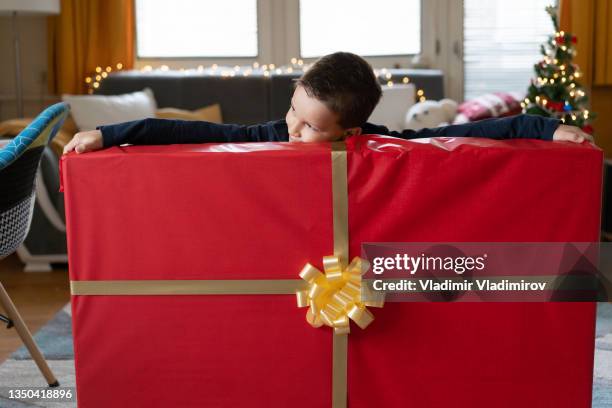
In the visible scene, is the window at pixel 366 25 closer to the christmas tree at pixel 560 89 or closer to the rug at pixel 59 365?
the christmas tree at pixel 560 89

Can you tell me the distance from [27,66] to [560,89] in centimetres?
314

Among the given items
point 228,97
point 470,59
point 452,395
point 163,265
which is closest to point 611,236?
point 470,59

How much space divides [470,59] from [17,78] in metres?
2.68

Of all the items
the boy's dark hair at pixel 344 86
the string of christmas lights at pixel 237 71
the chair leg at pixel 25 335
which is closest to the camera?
the boy's dark hair at pixel 344 86

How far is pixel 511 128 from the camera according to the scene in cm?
136

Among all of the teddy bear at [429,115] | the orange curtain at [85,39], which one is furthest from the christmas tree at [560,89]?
the orange curtain at [85,39]

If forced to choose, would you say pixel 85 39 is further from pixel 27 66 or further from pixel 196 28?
pixel 196 28

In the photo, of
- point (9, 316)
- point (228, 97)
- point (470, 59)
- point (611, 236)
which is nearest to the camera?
point (9, 316)

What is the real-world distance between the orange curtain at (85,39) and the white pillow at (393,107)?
164cm

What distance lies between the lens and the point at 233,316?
49.8 inches

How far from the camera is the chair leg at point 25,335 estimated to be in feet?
6.65

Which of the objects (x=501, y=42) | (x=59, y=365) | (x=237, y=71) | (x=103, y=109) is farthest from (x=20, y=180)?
(x=501, y=42)

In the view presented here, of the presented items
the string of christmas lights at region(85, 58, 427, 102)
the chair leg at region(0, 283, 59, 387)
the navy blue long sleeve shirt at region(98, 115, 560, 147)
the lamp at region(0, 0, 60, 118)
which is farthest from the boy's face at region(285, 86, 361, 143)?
the lamp at region(0, 0, 60, 118)

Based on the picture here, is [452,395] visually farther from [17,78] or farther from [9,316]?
[17,78]
